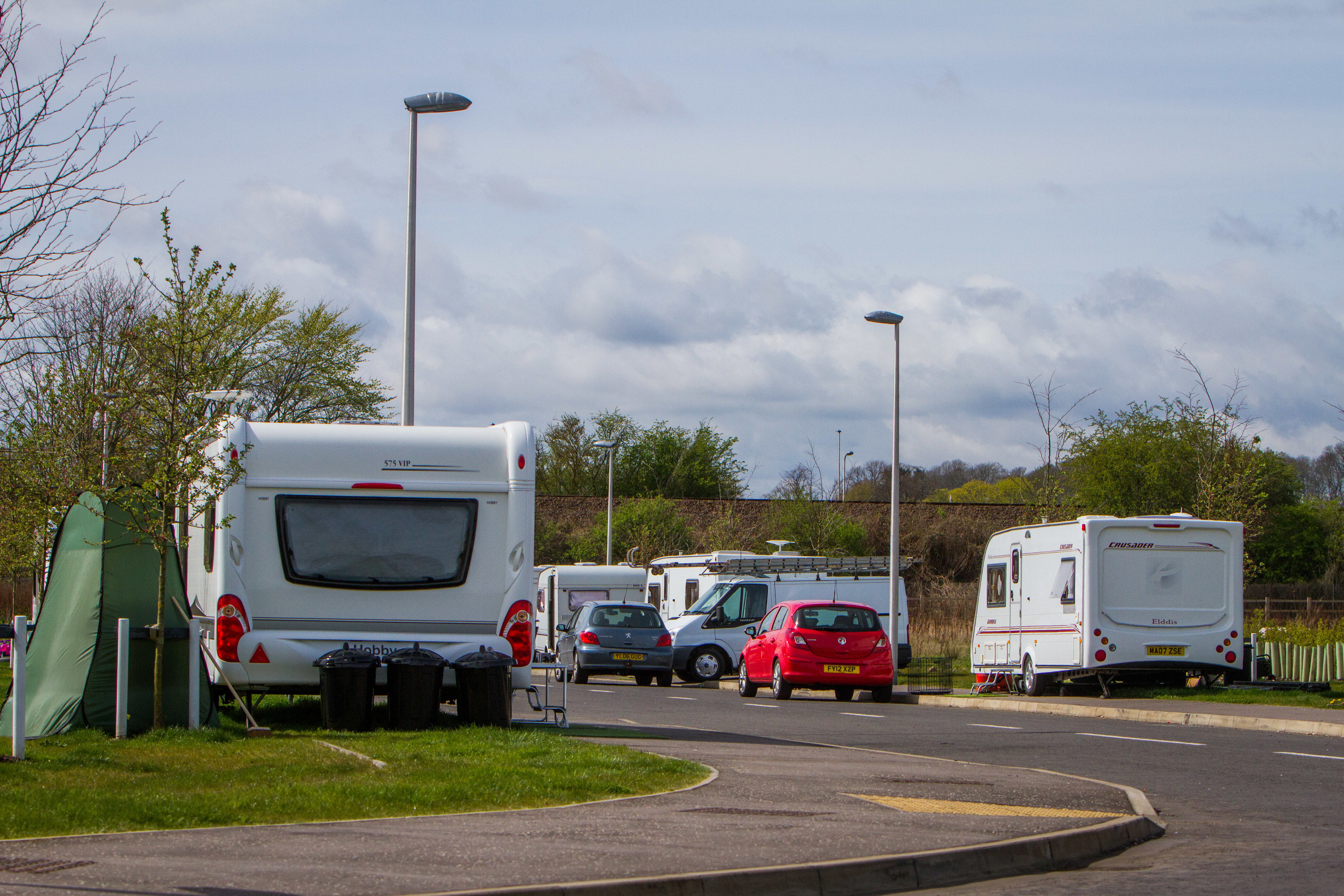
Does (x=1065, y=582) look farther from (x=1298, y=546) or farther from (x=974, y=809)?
(x=1298, y=546)

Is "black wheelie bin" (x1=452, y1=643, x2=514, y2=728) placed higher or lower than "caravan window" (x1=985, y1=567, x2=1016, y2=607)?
lower

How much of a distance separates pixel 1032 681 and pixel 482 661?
1299cm

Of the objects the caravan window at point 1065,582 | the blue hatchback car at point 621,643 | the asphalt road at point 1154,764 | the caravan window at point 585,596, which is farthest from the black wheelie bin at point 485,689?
the caravan window at point 585,596

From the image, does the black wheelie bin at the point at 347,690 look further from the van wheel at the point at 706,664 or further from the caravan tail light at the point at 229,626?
the van wheel at the point at 706,664

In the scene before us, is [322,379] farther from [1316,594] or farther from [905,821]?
[905,821]

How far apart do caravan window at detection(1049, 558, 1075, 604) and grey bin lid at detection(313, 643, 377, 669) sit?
42.2 ft

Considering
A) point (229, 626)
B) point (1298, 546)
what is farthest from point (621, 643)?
point (1298, 546)

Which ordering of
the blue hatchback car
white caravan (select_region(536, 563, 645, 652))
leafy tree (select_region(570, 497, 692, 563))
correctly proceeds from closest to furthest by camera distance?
the blue hatchback car → white caravan (select_region(536, 563, 645, 652)) → leafy tree (select_region(570, 497, 692, 563))

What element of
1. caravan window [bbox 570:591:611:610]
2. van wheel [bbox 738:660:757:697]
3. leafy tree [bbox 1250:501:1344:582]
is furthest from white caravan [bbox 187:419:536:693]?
leafy tree [bbox 1250:501:1344:582]

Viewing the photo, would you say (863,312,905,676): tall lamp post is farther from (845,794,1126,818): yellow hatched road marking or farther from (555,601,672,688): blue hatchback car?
(845,794,1126,818): yellow hatched road marking

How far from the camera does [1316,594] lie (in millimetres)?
47781

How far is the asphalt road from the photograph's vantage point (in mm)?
7613

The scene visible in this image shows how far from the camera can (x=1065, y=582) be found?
23.3 meters

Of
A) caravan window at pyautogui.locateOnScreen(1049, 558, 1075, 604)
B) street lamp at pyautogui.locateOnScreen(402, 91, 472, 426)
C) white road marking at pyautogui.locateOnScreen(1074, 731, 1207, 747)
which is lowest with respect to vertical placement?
white road marking at pyautogui.locateOnScreen(1074, 731, 1207, 747)
